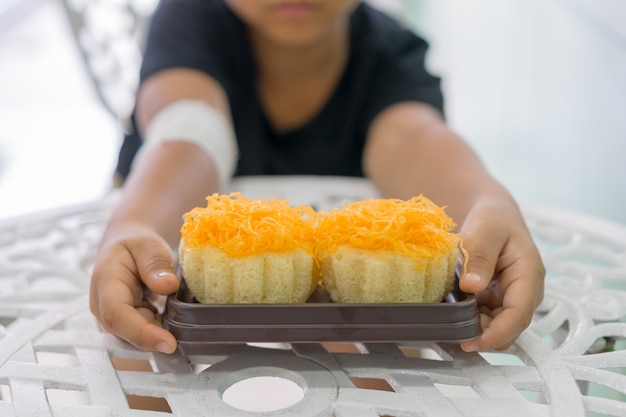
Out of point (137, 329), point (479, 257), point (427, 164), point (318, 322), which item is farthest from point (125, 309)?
point (427, 164)

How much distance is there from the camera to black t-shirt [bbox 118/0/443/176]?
0.87m

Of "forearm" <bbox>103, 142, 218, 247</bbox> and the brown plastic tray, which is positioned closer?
the brown plastic tray

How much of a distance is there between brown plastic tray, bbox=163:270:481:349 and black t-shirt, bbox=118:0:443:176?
51 centimetres

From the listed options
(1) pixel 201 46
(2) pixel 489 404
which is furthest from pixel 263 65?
(2) pixel 489 404

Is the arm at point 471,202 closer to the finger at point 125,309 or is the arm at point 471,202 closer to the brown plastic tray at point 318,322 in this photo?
the brown plastic tray at point 318,322

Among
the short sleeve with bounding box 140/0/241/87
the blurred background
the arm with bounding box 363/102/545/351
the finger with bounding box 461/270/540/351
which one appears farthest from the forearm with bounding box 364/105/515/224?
the blurred background

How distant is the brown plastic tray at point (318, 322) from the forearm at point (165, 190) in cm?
15

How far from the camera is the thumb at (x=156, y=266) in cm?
42

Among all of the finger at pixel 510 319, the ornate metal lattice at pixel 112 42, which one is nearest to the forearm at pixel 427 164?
the finger at pixel 510 319

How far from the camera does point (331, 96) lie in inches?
37.0

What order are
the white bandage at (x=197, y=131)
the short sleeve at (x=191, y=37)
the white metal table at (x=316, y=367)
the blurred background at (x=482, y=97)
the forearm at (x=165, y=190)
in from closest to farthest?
the white metal table at (x=316, y=367), the forearm at (x=165, y=190), the white bandage at (x=197, y=131), the short sleeve at (x=191, y=37), the blurred background at (x=482, y=97)

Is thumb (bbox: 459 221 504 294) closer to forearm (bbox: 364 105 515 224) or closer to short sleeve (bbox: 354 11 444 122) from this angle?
forearm (bbox: 364 105 515 224)

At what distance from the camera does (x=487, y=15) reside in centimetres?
160

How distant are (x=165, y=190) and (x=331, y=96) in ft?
1.28
